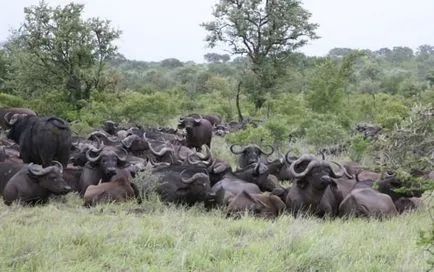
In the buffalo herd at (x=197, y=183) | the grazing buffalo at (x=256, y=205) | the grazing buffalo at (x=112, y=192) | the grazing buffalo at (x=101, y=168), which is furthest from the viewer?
the grazing buffalo at (x=101, y=168)

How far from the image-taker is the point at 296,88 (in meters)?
46.1

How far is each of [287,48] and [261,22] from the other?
2266 mm

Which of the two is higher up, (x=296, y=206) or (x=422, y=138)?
(x=422, y=138)

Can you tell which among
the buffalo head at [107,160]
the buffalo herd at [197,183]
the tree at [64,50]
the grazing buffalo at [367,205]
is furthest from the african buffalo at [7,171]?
the tree at [64,50]

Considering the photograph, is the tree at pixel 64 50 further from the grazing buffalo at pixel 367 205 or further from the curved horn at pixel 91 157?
the grazing buffalo at pixel 367 205

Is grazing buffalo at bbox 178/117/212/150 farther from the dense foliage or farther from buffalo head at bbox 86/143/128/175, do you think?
buffalo head at bbox 86/143/128/175

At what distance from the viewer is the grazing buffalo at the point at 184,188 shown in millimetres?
10484

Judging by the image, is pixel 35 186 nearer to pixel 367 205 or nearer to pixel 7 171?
pixel 7 171

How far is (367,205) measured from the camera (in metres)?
9.67

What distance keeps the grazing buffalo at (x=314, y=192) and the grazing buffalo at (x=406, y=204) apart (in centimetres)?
118

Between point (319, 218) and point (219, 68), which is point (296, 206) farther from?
point (219, 68)

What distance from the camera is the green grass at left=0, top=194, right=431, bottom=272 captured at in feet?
20.7

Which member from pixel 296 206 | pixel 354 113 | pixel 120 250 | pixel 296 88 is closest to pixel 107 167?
pixel 296 206

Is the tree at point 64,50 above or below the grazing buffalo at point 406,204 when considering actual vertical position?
above
